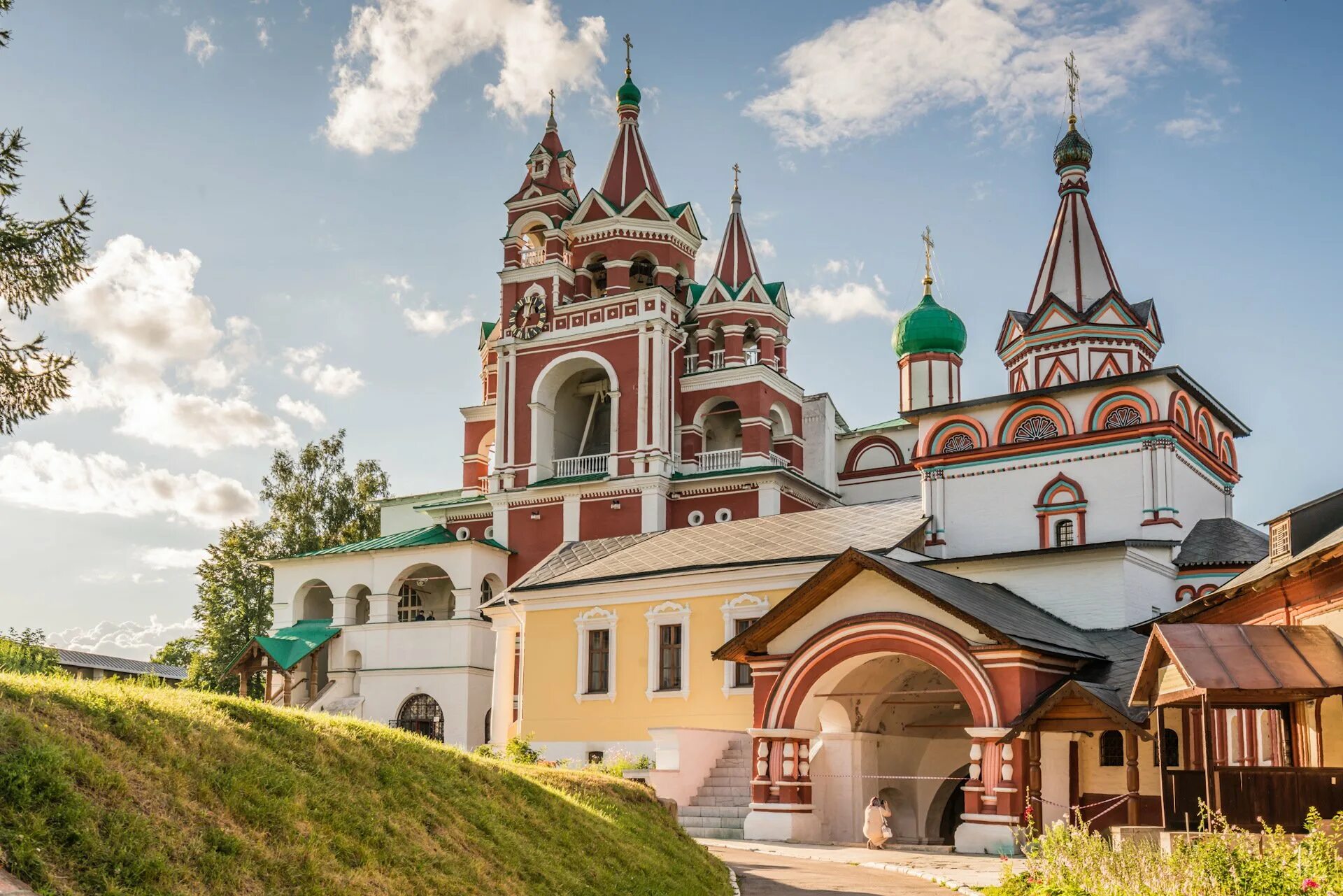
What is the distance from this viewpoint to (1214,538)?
24.9 m


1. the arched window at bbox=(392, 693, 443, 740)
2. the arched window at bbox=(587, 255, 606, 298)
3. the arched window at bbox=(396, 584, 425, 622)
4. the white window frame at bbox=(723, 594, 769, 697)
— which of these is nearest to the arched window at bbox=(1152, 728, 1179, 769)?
the white window frame at bbox=(723, 594, 769, 697)

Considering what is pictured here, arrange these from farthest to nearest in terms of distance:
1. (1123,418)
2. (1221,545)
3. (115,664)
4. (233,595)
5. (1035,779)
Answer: (115,664)
(233,595)
(1123,418)
(1221,545)
(1035,779)

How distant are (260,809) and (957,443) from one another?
20946 mm

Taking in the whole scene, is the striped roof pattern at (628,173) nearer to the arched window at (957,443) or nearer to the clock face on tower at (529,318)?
the clock face on tower at (529,318)

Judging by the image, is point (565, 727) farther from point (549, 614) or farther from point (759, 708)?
point (759, 708)

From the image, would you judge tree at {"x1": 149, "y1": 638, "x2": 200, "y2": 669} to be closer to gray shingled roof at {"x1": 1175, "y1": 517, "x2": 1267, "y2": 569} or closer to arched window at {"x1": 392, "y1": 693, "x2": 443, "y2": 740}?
arched window at {"x1": 392, "y1": 693, "x2": 443, "y2": 740}

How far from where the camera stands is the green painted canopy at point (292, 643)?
37.8 m

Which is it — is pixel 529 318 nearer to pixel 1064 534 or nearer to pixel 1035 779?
pixel 1064 534

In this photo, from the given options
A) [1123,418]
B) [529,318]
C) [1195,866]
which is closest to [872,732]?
[1123,418]

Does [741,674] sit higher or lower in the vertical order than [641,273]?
lower

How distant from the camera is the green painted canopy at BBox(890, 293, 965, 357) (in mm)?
40688

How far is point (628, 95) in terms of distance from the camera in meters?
43.8

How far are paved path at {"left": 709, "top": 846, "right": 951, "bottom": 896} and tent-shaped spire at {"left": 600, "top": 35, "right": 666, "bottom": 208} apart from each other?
27727 mm

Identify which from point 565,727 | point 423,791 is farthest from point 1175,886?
point 565,727
